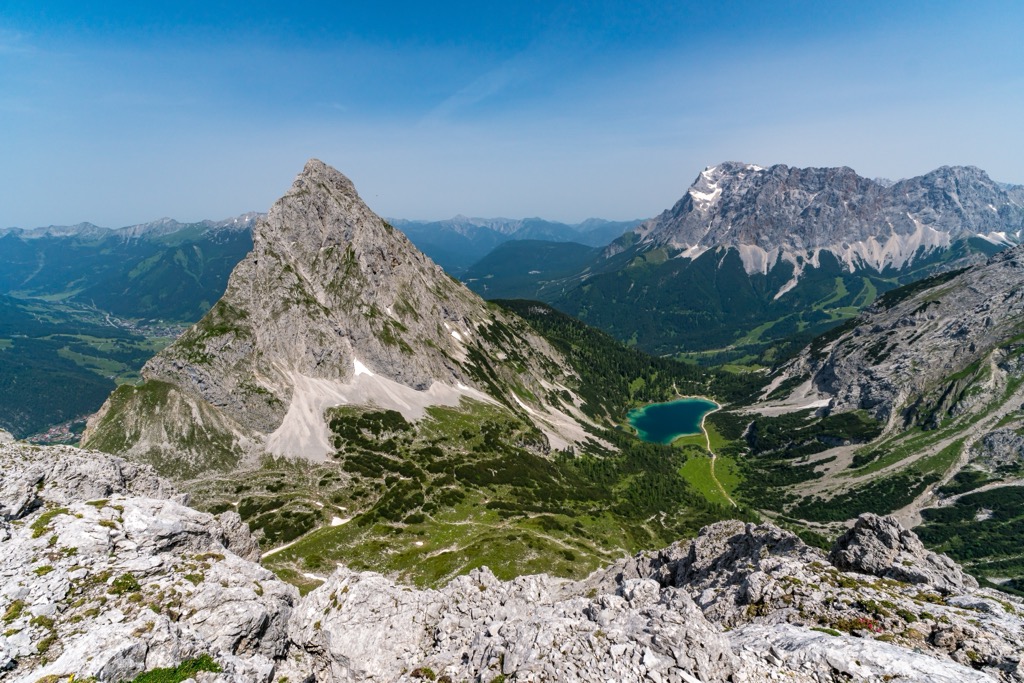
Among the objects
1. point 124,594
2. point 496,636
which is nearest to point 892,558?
point 496,636

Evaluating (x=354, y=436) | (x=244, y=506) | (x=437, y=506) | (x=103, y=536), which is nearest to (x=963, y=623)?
(x=103, y=536)

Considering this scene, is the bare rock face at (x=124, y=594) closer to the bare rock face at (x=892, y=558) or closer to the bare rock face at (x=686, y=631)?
the bare rock face at (x=686, y=631)

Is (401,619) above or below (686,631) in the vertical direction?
below

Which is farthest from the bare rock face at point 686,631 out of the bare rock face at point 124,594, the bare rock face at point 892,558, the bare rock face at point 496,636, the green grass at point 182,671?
the green grass at point 182,671

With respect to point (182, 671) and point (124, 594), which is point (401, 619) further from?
point (124, 594)

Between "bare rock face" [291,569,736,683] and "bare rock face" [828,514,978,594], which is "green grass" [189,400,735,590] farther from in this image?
"bare rock face" [828,514,978,594]
